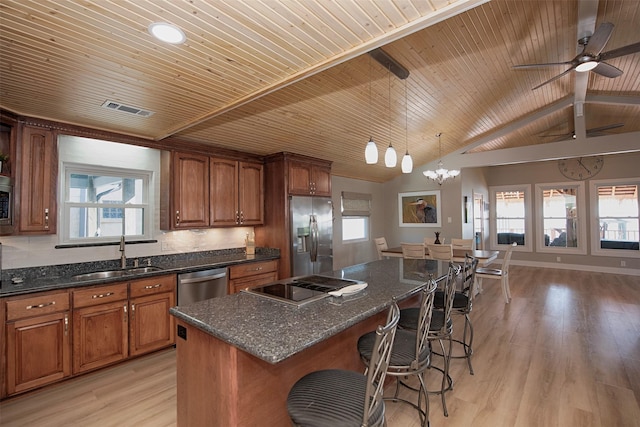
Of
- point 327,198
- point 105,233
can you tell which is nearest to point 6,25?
point 105,233

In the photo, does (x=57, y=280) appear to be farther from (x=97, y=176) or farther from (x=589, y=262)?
(x=589, y=262)

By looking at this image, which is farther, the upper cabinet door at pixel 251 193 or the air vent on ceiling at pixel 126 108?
the upper cabinet door at pixel 251 193

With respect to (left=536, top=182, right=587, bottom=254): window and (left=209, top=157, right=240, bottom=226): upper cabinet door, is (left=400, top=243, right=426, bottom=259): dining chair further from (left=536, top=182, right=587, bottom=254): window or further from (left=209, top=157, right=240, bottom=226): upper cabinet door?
(left=536, top=182, right=587, bottom=254): window

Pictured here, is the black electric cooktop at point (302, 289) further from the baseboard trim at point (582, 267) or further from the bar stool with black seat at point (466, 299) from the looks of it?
the baseboard trim at point (582, 267)

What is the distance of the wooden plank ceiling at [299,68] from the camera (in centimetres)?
172

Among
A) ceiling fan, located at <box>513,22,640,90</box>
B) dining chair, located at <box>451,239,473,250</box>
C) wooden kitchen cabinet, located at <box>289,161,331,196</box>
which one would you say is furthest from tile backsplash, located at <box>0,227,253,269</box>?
ceiling fan, located at <box>513,22,640,90</box>

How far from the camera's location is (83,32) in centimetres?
179

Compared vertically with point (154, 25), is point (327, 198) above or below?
below

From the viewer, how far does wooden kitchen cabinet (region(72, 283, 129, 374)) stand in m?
2.59

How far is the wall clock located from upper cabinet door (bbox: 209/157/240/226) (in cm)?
797

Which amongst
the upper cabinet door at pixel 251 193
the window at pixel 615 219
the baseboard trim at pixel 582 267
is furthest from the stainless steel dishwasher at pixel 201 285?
the window at pixel 615 219

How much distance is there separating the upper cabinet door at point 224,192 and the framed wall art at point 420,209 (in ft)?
15.4

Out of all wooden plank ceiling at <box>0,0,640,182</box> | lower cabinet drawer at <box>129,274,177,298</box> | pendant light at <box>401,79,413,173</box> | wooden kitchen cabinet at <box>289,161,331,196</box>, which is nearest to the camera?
wooden plank ceiling at <box>0,0,640,182</box>

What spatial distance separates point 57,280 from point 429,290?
3.12 metres
